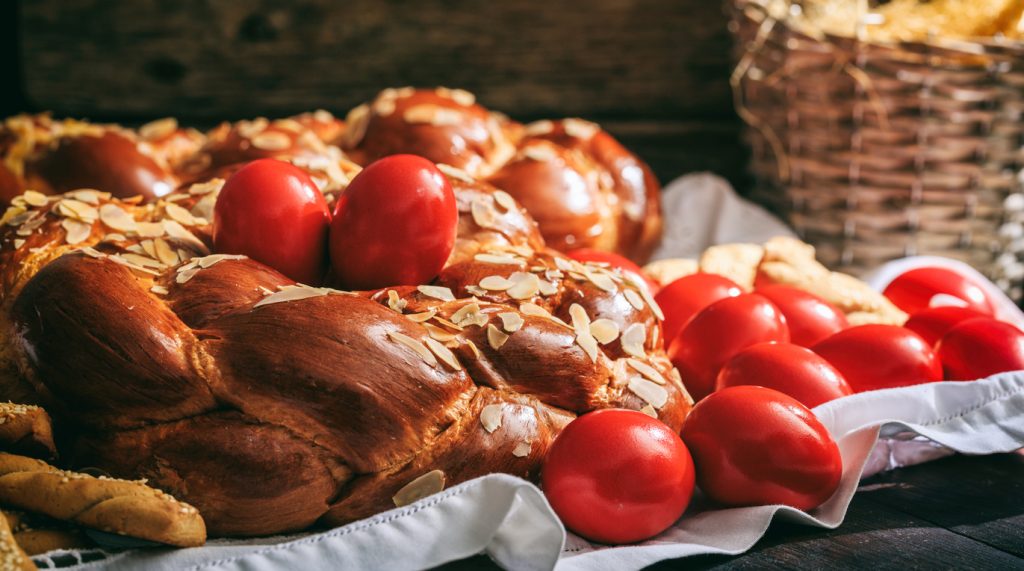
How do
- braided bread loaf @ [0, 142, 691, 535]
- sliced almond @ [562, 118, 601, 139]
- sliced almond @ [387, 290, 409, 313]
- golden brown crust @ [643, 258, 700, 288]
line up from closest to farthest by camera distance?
braided bread loaf @ [0, 142, 691, 535] → sliced almond @ [387, 290, 409, 313] → golden brown crust @ [643, 258, 700, 288] → sliced almond @ [562, 118, 601, 139]

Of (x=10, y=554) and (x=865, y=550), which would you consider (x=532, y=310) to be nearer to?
(x=865, y=550)

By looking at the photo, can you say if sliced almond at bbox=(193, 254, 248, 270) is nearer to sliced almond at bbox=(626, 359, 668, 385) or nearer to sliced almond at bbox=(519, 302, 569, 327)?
sliced almond at bbox=(519, 302, 569, 327)

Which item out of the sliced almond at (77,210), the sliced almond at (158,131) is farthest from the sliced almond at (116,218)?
the sliced almond at (158,131)

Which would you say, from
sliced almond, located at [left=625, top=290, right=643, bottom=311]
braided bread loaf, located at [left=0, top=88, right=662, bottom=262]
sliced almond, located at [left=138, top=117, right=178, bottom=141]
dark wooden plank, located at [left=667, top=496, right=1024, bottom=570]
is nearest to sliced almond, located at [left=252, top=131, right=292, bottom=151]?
braided bread loaf, located at [left=0, top=88, right=662, bottom=262]

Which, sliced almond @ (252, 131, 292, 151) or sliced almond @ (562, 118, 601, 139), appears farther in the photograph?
sliced almond @ (562, 118, 601, 139)

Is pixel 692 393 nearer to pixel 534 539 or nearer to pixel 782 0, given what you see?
pixel 534 539

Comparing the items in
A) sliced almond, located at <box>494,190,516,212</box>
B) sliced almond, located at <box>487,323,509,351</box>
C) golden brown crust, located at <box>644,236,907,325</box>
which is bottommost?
golden brown crust, located at <box>644,236,907,325</box>

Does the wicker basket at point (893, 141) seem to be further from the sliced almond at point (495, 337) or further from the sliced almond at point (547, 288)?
the sliced almond at point (495, 337)
